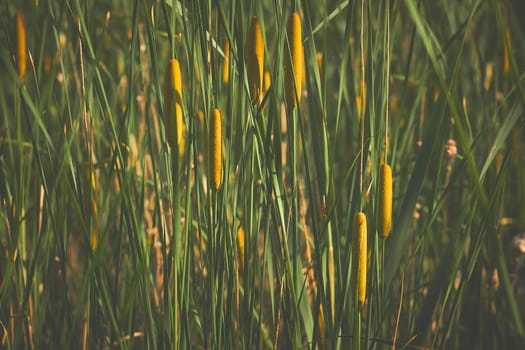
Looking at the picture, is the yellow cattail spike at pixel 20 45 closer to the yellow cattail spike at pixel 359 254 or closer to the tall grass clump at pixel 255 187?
the tall grass clump at pixel 255 187

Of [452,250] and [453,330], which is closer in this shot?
[452,250]

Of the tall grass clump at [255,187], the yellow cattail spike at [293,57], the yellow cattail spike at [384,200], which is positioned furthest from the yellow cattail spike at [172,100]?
the yellow cattail spike at [384,200]

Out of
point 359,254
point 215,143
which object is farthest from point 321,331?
point 215,143

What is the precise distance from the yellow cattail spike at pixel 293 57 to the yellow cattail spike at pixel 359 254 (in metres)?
0.15

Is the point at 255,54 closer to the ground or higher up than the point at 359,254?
higher up

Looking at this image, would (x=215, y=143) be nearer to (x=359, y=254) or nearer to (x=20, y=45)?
(x=359, y=254)

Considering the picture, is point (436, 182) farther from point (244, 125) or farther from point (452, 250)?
point (244, 125)

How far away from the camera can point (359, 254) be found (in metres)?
0.74

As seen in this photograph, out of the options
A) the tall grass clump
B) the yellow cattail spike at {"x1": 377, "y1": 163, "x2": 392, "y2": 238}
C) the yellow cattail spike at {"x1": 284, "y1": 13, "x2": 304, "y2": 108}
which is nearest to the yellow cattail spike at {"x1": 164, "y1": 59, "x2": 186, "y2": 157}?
the tall grass clump

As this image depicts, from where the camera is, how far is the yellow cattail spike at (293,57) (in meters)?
0.73

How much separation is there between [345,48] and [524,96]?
0.79 ft

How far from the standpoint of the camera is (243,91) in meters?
0.83

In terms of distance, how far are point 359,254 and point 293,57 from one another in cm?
23

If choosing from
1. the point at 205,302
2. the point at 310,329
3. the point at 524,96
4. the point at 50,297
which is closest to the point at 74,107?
the point at 50,297
